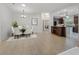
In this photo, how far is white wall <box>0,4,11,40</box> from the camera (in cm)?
250

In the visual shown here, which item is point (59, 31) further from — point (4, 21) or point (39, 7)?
point (4, 21)

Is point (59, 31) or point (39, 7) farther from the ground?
point (39, 7)

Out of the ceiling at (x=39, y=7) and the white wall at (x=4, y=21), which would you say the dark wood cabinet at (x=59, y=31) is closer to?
the ceiling at (x=39, y=7)

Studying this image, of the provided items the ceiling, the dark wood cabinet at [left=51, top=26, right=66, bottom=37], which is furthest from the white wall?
the dark wood cabinet at [left=51, top=26, right=66, bottom=37]

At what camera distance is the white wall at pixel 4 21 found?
2.50m

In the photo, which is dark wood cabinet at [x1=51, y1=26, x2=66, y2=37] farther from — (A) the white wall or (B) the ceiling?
(A) the white wall

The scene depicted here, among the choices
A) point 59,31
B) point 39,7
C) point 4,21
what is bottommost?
point 59,31

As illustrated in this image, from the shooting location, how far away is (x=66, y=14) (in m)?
2.57

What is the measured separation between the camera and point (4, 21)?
253 centimetres

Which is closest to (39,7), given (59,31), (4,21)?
(59,31)

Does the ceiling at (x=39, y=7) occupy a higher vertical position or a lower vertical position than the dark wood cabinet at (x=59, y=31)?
higher

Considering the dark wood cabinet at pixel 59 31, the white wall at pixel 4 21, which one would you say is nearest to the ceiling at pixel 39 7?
the white wall at pixel 4 21
